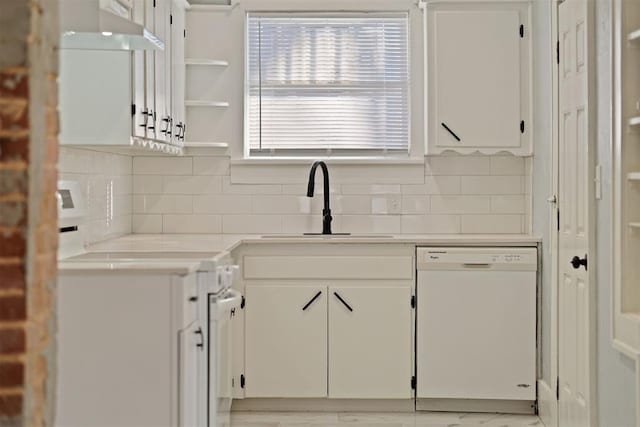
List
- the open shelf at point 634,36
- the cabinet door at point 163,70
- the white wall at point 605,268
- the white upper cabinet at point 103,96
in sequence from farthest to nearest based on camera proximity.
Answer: the cabinet door at point 163,70
the white upper cabinet at point 103,96
the white wall at point 605,268
the open shelf at point 634,36

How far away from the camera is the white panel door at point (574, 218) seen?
3602 mm

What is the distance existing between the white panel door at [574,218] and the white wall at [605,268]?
0.09m

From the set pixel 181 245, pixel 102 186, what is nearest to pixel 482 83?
pixel 181 245

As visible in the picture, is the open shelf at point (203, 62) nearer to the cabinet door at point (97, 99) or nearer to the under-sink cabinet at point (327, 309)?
the under-sink cabinet at point (327, 309)

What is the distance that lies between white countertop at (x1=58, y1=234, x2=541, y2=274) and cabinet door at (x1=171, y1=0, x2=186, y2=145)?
0.58 m

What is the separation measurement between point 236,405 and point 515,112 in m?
2.18

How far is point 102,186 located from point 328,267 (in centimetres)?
121

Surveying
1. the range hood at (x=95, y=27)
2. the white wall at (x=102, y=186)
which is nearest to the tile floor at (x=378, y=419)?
the white wall at (x=102, y=186)

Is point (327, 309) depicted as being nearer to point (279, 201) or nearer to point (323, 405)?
point (323, 405)

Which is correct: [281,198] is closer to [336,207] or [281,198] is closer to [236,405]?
[336,207]

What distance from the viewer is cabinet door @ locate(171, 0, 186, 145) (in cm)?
462

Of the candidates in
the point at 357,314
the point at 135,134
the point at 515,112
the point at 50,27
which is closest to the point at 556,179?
the point at 515,112

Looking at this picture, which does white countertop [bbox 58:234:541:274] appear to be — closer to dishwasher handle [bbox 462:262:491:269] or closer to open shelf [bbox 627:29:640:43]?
dishwasher handle [bbox 462:262:491:269]

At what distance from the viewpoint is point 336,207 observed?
5133 millimetres
